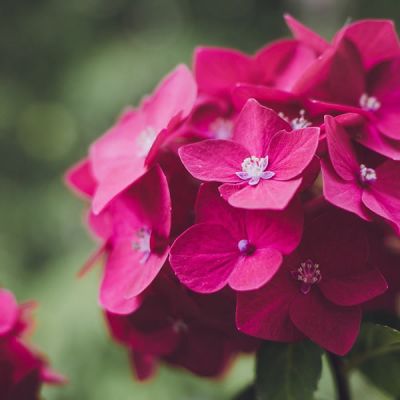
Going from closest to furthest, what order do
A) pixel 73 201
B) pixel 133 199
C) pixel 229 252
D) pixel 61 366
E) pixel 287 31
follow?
pixel 229 252 → pixel 133 199 → pixel 61 366 → pixel 73 201 → pixel 287 31

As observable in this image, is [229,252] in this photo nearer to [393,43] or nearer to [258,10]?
[393,43]

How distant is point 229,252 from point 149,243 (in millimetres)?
102

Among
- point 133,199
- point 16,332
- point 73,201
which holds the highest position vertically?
point 133,199

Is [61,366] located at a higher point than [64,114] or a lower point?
higher

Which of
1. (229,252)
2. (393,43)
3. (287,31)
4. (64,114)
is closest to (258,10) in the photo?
(287,31)

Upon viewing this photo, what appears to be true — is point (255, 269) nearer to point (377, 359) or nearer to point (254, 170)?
point (254, 170)

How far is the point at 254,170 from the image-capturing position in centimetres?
66

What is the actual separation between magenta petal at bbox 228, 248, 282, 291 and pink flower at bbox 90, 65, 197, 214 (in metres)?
0.15

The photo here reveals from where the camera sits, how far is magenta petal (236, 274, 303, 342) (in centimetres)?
Result: 65

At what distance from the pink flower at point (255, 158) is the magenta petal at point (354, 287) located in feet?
0.39

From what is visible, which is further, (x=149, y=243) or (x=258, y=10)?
(x=258, y=10)

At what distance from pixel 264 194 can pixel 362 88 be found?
0.23 m

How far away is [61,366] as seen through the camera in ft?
4.28

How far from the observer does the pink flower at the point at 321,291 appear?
0.66 metres
